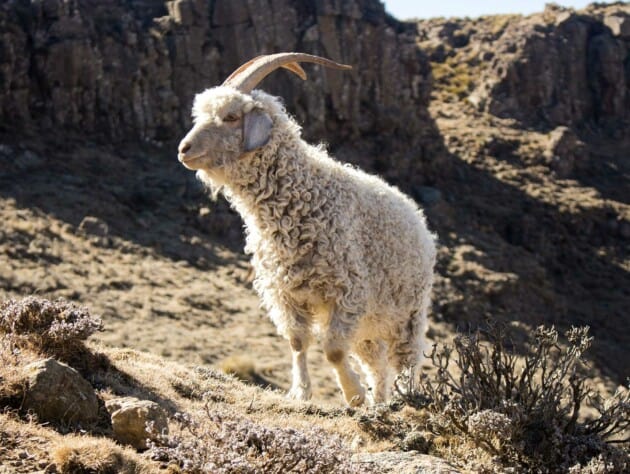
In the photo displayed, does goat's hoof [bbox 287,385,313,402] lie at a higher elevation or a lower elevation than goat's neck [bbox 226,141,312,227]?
lower

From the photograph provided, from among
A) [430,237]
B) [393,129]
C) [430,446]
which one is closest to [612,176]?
[393,129]

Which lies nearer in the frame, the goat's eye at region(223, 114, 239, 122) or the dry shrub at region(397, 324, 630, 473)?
the dry shrub at region(397, 324, 630, 473)

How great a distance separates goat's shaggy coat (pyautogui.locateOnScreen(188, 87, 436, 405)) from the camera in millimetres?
6867

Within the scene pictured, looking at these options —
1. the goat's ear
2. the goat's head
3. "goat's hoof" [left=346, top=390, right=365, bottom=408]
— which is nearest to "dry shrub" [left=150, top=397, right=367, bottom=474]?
"goat's hoof" [left=346, top=390, right=365, bottom=408]

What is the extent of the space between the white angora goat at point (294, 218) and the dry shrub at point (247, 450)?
8.15 ft

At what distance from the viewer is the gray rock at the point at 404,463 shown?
4637mm

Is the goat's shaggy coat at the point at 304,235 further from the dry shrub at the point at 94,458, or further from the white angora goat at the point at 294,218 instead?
the dry shrub at the point at 94,458

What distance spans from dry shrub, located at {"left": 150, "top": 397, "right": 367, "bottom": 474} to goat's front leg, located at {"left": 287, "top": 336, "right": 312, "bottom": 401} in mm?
2533

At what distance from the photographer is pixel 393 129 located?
40.6 meters

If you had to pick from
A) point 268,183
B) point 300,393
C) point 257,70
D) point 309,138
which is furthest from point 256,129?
point 309,138

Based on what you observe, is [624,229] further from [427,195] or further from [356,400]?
[356,400]

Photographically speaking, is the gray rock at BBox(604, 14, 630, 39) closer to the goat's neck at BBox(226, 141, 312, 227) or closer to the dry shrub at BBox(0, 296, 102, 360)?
the goat's neck at BBox(226, 141, 312, 227)

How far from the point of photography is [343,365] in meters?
6.97

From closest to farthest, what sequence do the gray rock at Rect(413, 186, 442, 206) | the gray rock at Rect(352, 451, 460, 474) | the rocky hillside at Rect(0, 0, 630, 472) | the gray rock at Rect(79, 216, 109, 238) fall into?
the gray rock at Rect(352, 451, 460, 474), the rocky hillside at Rect(0, 0, 630, 472), the gray rock at Rect(79, 216, 109, 238), the gray rock at Rect(413, 186, 442, 206)
